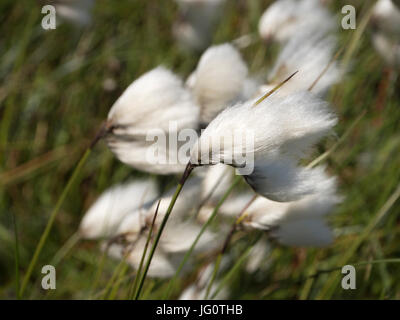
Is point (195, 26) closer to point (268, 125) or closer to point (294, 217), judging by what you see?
point (294, 217)

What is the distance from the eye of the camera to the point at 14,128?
1803 millimetres

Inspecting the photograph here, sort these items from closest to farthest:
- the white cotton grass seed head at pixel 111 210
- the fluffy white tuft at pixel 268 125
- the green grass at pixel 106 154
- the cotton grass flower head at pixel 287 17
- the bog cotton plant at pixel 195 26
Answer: the fluffy white tuft at pixel 268 125, the white cotton grass seed head at pixel 111 210, the green grass at pixel 106 154, the cotton grass flower head at pixel 287 17, the bog cotton plant at pixel 195 26

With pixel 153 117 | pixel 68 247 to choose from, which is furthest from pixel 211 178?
pixel 68 247

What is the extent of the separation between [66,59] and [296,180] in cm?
165

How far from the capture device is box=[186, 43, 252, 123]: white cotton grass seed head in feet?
3.01

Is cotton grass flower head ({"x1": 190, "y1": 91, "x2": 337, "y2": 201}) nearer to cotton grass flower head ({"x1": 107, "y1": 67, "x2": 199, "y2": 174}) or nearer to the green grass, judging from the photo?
cotton grass flower head ({"x1": 107, "y1": 67, "x2": 199, "y2": 174})

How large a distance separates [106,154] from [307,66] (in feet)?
2.94

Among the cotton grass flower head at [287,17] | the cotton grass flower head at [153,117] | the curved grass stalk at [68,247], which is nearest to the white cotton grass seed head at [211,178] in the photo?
the cotton grass flower head at [153,117]

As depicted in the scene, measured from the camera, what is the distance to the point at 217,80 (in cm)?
91

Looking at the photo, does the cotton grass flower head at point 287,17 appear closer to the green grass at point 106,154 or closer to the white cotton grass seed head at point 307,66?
the green grass at point 106,154

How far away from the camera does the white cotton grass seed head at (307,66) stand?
33.6 inches

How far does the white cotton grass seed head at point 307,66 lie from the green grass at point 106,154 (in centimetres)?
13
